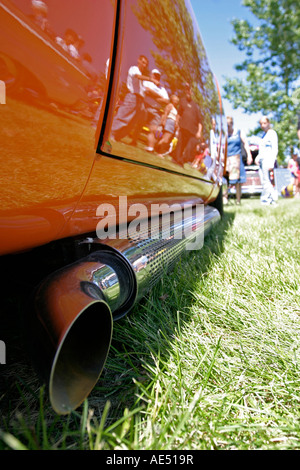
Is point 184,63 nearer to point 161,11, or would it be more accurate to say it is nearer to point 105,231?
point 161,11

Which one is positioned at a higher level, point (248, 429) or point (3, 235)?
point (3, 235)

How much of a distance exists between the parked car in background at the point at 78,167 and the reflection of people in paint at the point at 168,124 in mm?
37

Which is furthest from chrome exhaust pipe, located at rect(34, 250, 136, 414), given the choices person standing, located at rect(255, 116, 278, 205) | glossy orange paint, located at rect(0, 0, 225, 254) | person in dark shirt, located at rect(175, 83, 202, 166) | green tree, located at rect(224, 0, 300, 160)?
green tree, located at rect(224, 0, 300, 160)

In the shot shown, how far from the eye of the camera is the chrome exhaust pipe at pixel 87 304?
0.68 m

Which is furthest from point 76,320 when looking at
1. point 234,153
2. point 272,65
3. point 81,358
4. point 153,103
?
point 272,65

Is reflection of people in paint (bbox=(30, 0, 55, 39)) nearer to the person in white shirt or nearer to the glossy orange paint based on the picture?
the glossy orange paint

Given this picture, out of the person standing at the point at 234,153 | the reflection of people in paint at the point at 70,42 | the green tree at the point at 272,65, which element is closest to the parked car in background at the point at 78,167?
the reflection of people in paint at the point at 70,42

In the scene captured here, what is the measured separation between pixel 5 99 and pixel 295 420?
899mm

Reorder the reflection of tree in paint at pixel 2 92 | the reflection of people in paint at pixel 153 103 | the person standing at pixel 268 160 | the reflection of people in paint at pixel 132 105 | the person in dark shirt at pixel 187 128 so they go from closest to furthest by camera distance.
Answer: the reflection of tree in paint at pixel 2 92 < the reflection of people in paint at pixel 132 105 < the reflection of people in paint at pixel 153 103 < the person in dark shirt at pixel 187 128 < the person standing at pixel 268 160

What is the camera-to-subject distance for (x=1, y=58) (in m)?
0.58

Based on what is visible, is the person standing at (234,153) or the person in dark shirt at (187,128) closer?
the person in dark shirt at (187,128)

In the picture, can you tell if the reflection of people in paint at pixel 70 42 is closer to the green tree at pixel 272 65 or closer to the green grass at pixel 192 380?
the green grass at pixel 192 380

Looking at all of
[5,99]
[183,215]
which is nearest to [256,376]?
[5,99]

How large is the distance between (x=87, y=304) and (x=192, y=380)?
0.37 metres
